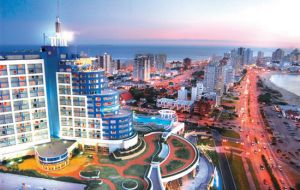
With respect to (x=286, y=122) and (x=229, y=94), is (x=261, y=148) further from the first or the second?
(x=229, y=94)

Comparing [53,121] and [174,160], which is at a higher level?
[53,121]

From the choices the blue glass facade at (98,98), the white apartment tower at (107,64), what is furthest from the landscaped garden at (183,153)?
the white apartment tower at (107,64)

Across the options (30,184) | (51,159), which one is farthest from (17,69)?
(30,184)

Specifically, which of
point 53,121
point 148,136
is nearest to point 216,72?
point 148,136

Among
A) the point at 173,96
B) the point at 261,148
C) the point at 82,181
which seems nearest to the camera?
the point at 82,181

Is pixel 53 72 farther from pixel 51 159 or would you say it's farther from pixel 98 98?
pixel 51 159

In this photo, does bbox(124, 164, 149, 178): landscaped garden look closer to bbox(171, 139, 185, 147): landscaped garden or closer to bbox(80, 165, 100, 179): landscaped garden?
bbox(80, 165, 100, 179): landscaped garden
